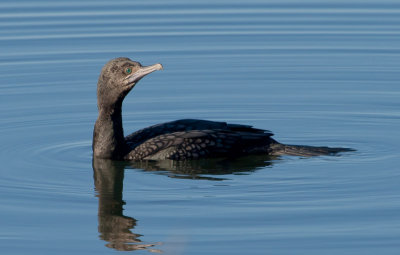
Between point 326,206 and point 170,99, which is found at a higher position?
point 170,99

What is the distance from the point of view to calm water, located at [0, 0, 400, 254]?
28.8ft

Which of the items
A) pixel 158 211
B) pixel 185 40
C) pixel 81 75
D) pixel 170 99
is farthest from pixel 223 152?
pixel 185 40

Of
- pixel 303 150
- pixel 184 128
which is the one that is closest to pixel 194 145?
pixel 184 128

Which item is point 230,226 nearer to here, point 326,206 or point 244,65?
point 326,206

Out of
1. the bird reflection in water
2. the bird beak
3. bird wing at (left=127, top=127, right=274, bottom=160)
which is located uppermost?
the bird beak

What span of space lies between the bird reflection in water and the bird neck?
0.10 m

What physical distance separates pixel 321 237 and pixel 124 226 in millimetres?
1815

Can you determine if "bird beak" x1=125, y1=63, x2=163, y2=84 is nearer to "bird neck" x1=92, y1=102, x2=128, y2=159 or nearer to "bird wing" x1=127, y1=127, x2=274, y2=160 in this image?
"bird neck" x1=92, y1=102, x2=128, y2=159

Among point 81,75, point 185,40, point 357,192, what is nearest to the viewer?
point 357,192

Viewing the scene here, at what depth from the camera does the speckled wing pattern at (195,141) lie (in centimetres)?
1133

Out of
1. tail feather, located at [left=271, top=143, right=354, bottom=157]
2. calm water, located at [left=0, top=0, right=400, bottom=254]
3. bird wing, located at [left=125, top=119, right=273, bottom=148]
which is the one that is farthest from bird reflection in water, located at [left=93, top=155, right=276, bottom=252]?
bird wing, located at [left=125, top=119, right=273, bottom=148]

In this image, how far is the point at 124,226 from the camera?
30.0 feet

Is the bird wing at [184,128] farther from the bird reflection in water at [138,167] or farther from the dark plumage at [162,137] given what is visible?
the bird reflection in water at [138,167]

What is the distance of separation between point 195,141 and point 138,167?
27.1 inches
